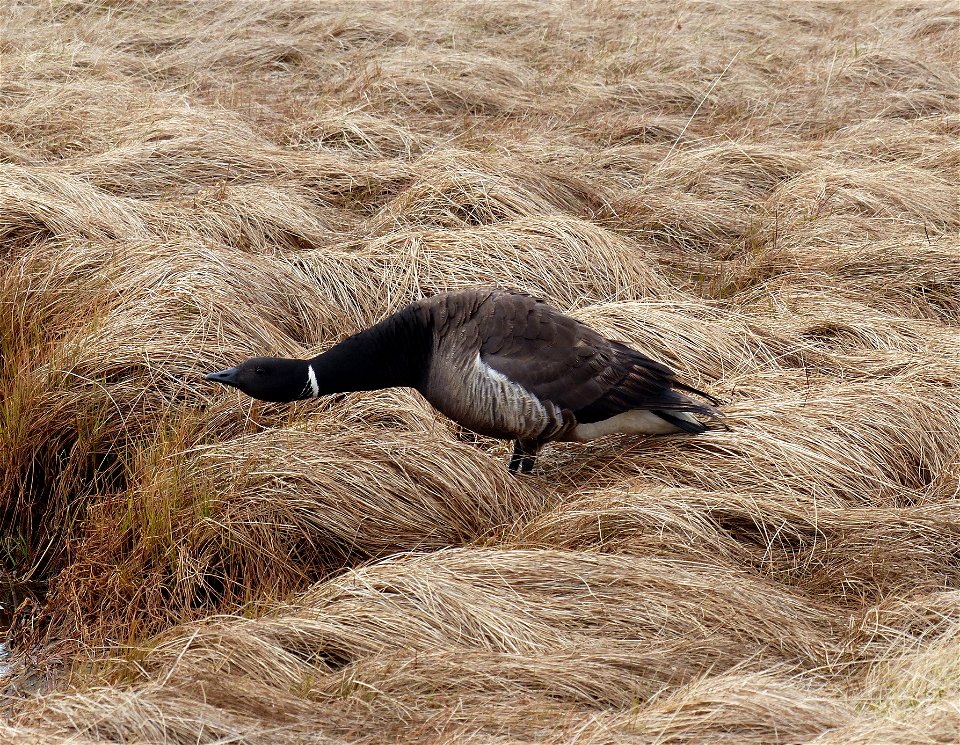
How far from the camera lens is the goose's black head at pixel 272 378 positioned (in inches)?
193

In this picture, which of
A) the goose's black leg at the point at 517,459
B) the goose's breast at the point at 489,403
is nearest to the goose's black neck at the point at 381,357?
the goose's breast at the point at 489,403

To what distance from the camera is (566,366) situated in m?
4.97

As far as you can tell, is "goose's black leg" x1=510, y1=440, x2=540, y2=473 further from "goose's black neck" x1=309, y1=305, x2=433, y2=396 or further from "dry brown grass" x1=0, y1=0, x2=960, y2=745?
"goose's black neck" x1=309, y1=305, x2=433, y2=396

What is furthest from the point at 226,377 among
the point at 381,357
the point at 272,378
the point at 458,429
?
the point at 458,429

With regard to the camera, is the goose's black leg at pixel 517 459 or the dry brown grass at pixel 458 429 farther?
the goose's black leg at pixel 517 459

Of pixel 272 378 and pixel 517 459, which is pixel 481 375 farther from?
pixel 272 378

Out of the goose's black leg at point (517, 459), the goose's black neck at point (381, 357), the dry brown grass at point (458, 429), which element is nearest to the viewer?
the dry brown grass at point (458, 429)

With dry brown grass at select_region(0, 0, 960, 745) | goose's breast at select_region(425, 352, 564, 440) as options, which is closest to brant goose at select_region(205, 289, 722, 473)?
goose's breast at select_region(425, 352, 564, 440)

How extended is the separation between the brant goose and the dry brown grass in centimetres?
19

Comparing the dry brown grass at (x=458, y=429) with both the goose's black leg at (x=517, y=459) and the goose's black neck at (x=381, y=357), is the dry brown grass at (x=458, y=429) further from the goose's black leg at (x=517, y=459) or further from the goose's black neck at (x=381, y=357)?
the goose's black neck at (x=381, y=357)

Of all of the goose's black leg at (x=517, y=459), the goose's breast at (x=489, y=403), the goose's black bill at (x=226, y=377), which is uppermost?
the goose's black bill at (x=226, y=377)

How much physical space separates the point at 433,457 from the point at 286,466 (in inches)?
24.0

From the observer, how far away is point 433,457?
4.95 m

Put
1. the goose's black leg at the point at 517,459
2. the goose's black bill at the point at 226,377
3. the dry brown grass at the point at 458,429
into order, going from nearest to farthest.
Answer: the dry brown grass at the point at 458,429, the goose's black bill at the point at 226,377, the goose's black leg at the point at 517,459
